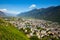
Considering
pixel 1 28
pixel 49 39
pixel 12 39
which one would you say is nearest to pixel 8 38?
pixel 12 39

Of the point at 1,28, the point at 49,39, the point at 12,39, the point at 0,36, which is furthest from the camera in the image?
the point at 49,39

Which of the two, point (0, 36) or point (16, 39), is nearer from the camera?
point (0, 36)

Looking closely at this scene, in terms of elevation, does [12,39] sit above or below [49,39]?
above

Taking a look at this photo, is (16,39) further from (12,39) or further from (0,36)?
(0,36)

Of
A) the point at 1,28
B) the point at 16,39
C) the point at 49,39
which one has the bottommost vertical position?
the point at 49,39

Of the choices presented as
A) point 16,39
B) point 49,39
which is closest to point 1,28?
point 16,39

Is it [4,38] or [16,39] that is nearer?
[4,38]

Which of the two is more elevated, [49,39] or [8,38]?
[8,38]

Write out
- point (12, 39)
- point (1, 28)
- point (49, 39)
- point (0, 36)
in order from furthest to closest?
point (49, 39) < point (1, 28) < point (12, 39) < point (0, 36)

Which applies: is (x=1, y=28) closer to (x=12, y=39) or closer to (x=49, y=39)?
(x=12, y=39)
